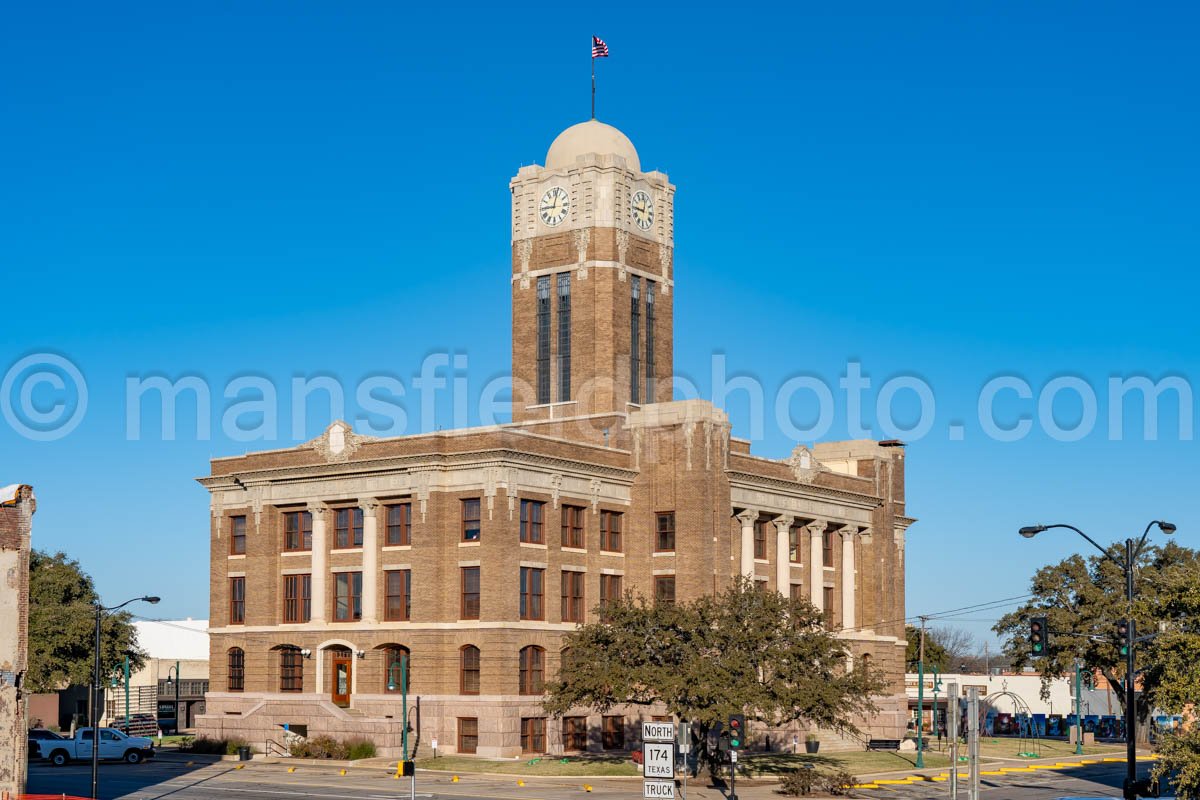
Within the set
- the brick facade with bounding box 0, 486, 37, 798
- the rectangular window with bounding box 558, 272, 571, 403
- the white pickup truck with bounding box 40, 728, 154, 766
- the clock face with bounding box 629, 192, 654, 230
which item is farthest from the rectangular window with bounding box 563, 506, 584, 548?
the brick facade with bounding box 0, 486, 37, 798

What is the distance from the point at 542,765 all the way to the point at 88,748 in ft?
69.1

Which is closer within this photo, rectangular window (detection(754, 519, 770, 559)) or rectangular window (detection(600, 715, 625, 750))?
rectangular window (detection(600, 715, 625, 750))

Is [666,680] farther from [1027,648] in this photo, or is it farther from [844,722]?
[1027,648]

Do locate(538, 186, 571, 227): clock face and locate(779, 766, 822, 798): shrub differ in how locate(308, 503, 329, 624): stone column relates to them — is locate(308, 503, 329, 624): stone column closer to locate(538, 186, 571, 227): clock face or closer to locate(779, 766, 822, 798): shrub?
locate(538, 186, 571, 227): clock face

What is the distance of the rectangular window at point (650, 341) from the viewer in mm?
92562

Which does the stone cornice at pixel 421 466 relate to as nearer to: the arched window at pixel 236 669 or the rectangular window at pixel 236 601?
the rectangular window at pixel 236 601

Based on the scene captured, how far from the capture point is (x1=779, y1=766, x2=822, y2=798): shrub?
208ft

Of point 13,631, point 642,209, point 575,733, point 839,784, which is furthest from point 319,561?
point 13,631

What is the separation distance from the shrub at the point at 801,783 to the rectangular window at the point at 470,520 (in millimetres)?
20090

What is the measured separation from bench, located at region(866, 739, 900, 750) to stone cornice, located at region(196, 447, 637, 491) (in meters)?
21.0

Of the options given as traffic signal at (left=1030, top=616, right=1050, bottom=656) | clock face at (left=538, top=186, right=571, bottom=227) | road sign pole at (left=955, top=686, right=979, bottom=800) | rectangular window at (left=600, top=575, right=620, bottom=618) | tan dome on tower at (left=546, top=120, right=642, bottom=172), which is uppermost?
tan dome on tower at (left=546, top=120, right=642, bottom=172)

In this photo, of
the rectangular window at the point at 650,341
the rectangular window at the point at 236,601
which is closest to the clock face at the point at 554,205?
the rectangular window at the point at 650,341

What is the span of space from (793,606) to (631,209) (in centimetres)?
3139

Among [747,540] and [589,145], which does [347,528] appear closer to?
[747,540]
